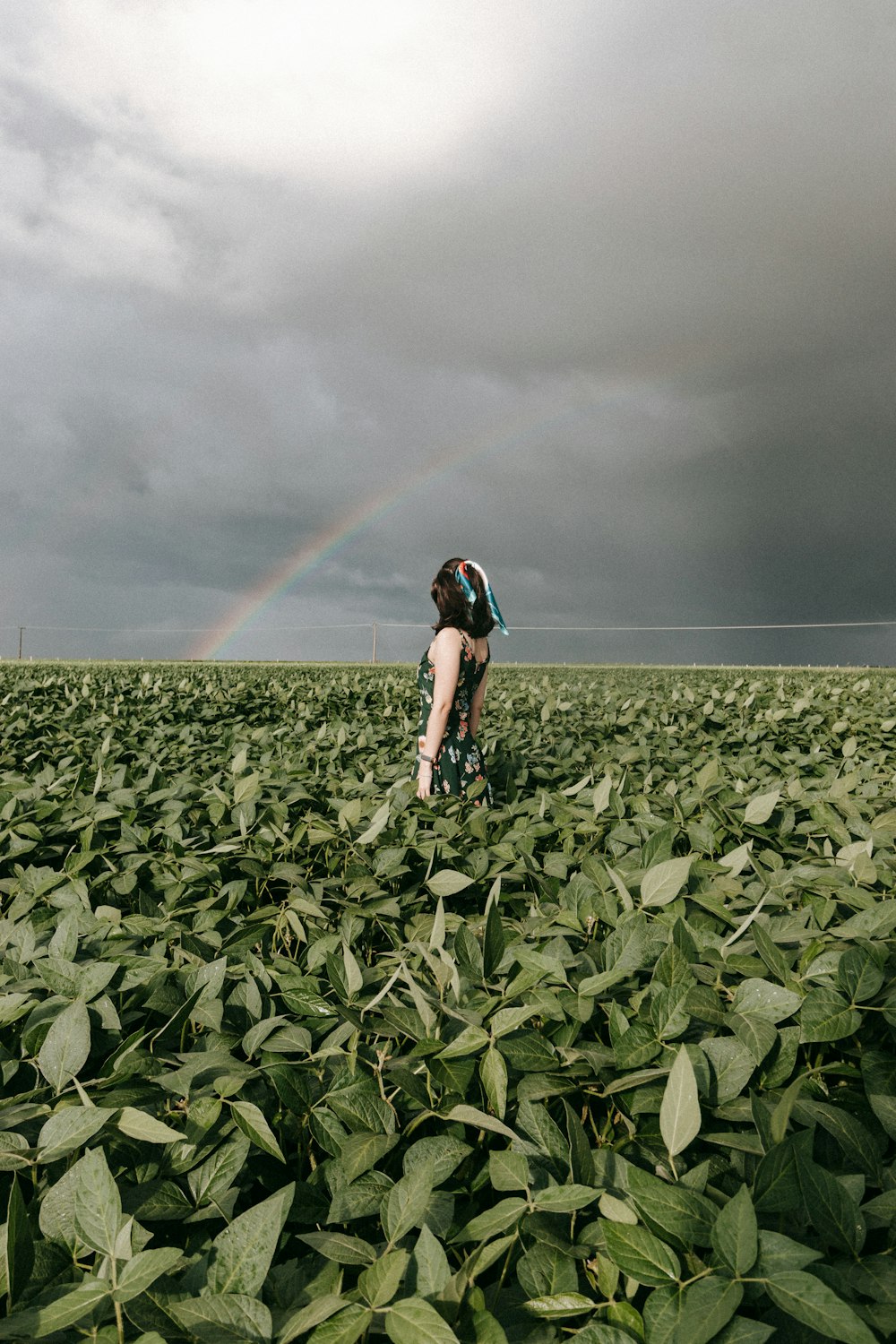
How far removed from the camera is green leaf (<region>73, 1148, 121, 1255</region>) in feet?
2.85

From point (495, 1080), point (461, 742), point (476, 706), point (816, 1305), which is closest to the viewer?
point (816, 1305)

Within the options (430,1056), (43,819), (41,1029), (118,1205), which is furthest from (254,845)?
(118,1205)

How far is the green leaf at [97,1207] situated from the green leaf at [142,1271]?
0.04 metres

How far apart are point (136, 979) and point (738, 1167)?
3.37ft

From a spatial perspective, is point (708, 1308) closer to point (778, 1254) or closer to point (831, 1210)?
point (778, 1254)

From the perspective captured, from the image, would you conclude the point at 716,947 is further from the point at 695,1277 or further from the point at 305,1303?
the point at 305,1303

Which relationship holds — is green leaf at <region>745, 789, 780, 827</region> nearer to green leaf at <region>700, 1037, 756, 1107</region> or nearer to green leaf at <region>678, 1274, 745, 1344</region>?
green leaf at <region>700, 1037, 756, 1107</region>

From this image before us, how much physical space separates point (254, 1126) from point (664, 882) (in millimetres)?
908

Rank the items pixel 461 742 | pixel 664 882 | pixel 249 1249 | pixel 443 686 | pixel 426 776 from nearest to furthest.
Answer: pixel 249 1249, pixel 664 882, pixel 426 776, pixel 443 686, pixel 461 742

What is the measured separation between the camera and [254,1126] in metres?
1.04

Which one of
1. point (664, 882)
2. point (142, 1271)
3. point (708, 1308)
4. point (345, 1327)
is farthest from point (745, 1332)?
point (664, 882)

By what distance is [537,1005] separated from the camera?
1161 millimetres

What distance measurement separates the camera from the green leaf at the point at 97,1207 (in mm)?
867

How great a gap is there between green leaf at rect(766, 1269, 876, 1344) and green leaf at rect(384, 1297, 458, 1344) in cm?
31
